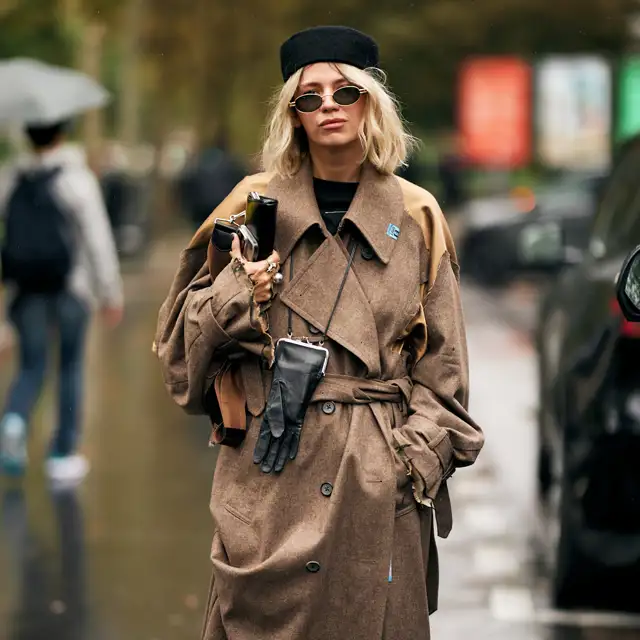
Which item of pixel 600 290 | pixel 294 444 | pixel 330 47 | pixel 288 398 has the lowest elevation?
pixel 600 290

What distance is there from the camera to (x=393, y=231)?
384cm

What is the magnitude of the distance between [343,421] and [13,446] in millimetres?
5058

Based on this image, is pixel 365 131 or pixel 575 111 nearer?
pixel 365 131

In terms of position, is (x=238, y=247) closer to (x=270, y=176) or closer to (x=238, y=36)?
(x=270, y=176)

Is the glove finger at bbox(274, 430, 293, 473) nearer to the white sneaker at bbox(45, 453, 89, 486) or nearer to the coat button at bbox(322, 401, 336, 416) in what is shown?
the coat button at bbox(322, 401, 336, 416)

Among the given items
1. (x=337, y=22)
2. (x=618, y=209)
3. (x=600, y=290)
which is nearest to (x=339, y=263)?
(x=600, y=290)

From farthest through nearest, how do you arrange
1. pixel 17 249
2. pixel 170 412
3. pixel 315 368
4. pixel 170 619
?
pixel 170 412, pixel 17 249, pixel 170 619, pixel 315 368

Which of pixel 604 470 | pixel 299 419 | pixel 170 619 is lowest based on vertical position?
pixel 170 619

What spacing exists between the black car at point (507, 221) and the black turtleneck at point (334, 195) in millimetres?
17878

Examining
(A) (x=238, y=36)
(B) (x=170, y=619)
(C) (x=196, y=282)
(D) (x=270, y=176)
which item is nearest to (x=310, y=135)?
(D) (x=270, y=176)

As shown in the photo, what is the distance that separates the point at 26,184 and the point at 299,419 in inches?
209

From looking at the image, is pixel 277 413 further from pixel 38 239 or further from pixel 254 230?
pixel 38 239

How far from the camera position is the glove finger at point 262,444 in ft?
12.3

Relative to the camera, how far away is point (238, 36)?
1549 inches
